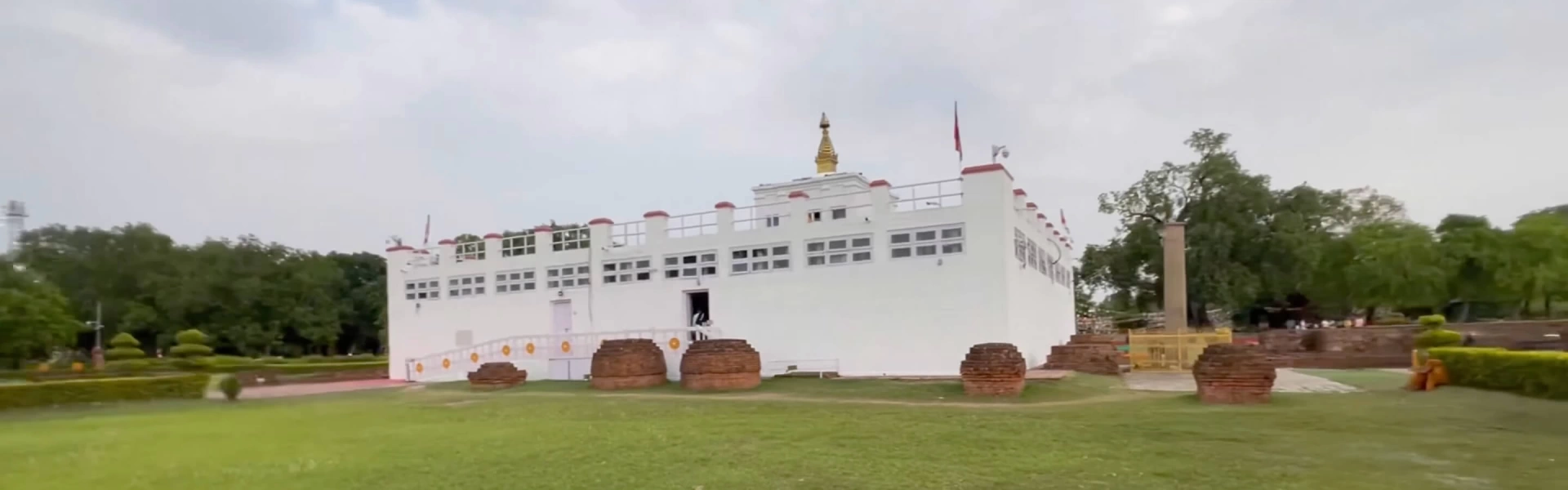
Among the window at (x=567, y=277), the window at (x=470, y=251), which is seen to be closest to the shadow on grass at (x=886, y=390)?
the window at (x=567, y=277)

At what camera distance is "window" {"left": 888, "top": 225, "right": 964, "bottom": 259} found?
19.6m

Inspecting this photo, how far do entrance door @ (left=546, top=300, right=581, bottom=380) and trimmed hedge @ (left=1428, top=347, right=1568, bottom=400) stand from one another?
17494mm

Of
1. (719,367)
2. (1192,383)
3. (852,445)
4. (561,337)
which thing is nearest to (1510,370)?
(1192,383)

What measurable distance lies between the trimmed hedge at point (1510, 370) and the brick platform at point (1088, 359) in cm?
554

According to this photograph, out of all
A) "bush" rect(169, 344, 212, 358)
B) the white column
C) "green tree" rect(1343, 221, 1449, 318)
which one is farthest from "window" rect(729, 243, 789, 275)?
"green tree" rect(1343, 221, 1449, 318)

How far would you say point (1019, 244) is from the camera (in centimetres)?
2075

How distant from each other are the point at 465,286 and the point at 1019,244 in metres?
15.9

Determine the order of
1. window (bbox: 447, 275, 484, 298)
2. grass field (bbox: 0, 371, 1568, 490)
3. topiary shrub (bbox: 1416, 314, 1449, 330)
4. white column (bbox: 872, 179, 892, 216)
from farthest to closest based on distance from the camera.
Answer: window (bbox: 447, 275, 484, 298), topiary shrub (bbox: 1416, 314, 1449, 330), white column (bbox: 872, 179, 892, 216), grass field (bbox: 0, 371, 1568, 490)

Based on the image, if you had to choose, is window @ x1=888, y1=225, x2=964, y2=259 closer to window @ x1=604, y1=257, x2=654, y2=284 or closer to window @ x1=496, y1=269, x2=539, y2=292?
window @ x1=604, y1=257, x2=654, y2=284

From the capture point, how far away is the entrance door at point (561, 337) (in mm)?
23016

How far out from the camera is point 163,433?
13.4 m

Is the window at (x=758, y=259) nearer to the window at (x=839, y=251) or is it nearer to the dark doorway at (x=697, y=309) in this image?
the window at (x=839, y=251)

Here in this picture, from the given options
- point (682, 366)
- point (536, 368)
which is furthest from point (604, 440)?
point (536, 368)

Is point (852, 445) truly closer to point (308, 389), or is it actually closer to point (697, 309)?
point (697, 309)
